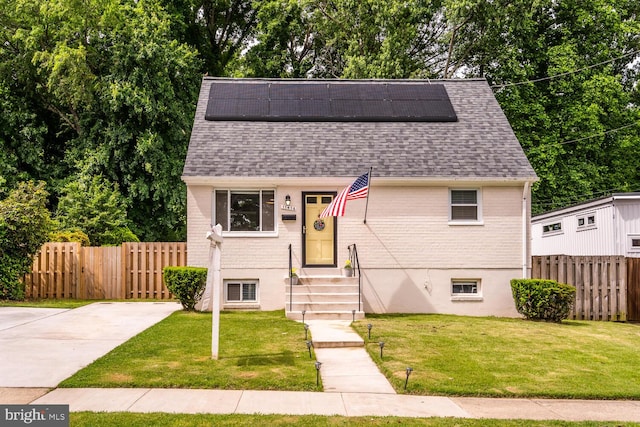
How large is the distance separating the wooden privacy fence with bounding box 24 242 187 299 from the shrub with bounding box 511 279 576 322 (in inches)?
389

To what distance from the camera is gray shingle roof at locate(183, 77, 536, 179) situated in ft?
50.7

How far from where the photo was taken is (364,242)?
50.7 feet

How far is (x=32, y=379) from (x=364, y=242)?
30.9 ft

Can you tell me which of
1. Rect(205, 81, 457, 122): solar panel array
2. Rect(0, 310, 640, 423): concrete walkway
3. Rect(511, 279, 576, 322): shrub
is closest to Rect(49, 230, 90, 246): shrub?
Rect(205, 81, 457, 122): solar panel array

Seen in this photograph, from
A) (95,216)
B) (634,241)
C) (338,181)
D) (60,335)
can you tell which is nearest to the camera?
(60,335)

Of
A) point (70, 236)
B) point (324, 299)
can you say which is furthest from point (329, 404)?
point (70, 236)

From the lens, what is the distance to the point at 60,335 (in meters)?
10.6

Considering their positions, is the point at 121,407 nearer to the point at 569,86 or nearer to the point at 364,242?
the point at 364,242

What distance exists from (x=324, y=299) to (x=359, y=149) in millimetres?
4638

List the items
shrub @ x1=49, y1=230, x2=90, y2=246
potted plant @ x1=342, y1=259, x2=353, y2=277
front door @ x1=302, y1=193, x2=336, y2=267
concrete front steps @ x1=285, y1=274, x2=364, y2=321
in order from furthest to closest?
shrub @ x1=49, y1=230, x2=90, y2=246, front door @ x1=302, y1=193, x2=336, y2=267, potted plant @ x1=342, y1=259, x2=353, y2=277, concrete front steps @ x1=285, y1=274, x2=364, y2=321

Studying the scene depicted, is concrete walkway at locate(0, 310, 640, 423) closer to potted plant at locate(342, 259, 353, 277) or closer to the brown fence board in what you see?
potted plant at locate(342, 259, 353, 277)

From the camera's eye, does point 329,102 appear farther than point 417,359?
Yes

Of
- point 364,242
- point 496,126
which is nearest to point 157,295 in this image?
point 364,242

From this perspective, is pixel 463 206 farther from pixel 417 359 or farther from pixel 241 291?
pixel 417 359
